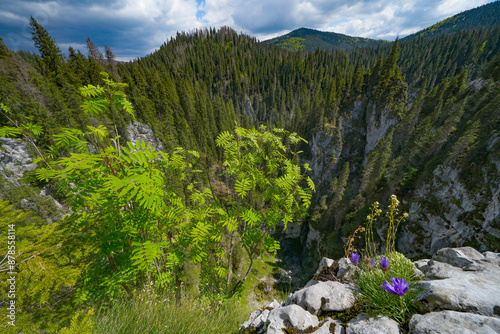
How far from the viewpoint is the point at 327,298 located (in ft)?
11.4

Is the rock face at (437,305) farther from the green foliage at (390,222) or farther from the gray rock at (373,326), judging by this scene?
the green foliage at (390,222)

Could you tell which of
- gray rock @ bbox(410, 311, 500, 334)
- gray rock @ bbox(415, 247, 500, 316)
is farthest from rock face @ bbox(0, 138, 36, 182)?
gray rock @ bbox(415, 247, 500, 316)

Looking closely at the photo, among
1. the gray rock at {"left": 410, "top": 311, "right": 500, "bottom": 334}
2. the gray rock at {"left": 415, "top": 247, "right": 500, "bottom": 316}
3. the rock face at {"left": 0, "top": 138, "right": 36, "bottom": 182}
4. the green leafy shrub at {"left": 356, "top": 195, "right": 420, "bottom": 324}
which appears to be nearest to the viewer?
the gray rock at {"left": 410, "top": 311, "right": 500, "bottom": 334}

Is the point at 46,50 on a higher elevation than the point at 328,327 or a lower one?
higher

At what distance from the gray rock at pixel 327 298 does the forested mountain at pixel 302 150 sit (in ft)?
5.74

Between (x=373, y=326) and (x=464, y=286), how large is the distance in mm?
1675

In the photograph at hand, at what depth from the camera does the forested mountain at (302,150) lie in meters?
3.30

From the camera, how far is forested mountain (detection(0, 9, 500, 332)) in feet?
10.8

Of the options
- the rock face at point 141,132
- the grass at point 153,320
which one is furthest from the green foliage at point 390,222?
the rock face at point 141,132

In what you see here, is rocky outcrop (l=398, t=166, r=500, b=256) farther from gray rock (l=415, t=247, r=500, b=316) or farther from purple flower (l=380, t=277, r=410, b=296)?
purple flower (l=380, t=277, r=410, b=296)

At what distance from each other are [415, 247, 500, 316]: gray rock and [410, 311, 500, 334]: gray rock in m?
0.32

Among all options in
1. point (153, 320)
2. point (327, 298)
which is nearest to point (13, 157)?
point (153, 320)

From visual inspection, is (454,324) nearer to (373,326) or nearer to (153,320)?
(373,326)

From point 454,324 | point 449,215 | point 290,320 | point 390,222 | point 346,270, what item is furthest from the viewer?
point 449,215
